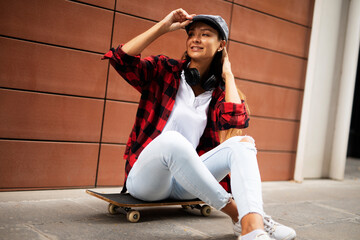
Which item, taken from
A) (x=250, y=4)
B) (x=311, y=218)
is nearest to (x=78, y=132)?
(x=311, y=218)

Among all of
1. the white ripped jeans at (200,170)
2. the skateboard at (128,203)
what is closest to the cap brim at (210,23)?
the white ripped jeans at (200,170)

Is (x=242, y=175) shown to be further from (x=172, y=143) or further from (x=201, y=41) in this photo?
(x=201, y=41)

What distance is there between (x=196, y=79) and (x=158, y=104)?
0.27 meters

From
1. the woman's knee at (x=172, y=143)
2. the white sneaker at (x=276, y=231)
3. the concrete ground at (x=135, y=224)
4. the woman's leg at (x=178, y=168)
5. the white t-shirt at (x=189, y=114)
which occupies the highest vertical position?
the white t-shirt at (x=189, y=114)

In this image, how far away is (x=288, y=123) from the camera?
4625mm

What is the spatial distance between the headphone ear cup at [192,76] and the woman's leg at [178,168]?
490mm

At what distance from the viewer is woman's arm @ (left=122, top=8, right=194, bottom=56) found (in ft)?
6.74

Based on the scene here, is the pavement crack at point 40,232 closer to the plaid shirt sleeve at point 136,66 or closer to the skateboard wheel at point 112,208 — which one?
the skateboard wheel at point 112,208

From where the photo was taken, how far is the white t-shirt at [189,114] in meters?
2.18

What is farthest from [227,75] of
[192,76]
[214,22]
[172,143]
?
[172,143]

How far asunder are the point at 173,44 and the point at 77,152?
1.32 metres

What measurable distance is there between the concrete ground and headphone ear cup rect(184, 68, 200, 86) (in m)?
0.86

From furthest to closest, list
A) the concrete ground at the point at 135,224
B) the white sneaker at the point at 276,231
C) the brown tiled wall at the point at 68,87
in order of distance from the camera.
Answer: the brown tiled wall at the point at 68,87
the concrete ground at the point at 135,224
the white sneaker at the point at 276,231

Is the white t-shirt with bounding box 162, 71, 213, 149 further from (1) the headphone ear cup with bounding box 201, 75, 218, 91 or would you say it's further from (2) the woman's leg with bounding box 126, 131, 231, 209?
(2) the woman's leg with bounding box 126, 131, 231, 209
